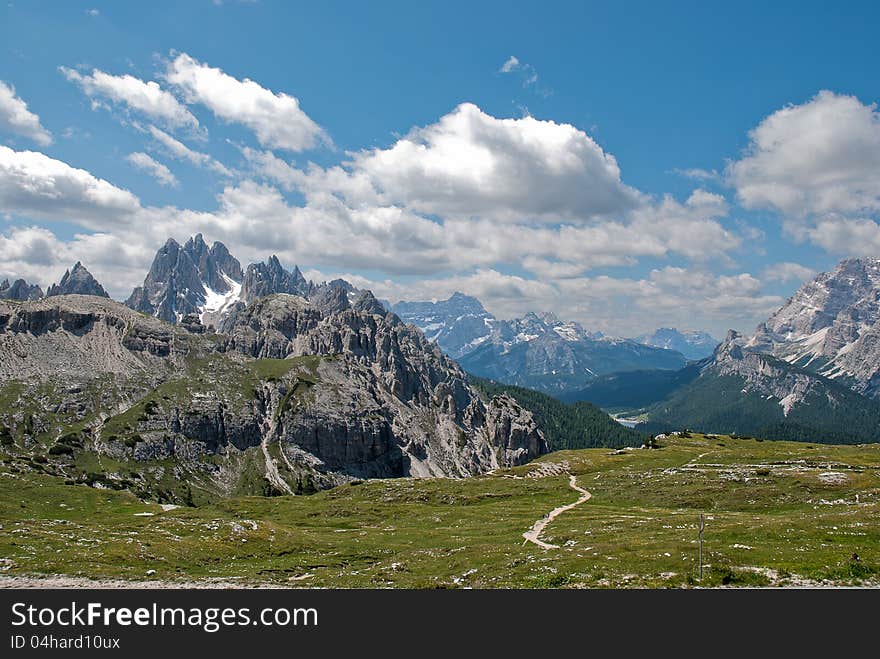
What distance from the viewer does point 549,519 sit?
8175cm

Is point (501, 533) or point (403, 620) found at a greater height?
point (403, 620)

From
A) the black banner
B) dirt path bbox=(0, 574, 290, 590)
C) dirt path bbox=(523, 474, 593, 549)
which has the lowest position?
dirt path bbox=(523, 474, 593, 549)

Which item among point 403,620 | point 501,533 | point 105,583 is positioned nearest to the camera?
point 403,620

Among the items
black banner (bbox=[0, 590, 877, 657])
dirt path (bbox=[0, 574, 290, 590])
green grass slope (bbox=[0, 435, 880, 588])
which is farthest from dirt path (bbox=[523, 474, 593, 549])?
black banner (bbox=[0, 590, 877, 657])

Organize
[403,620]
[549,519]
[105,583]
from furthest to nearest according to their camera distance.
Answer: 1. [549,519]
2. [105,583]
3. [403,620]

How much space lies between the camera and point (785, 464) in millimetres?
122000

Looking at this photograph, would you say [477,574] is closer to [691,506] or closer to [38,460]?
[691,506]

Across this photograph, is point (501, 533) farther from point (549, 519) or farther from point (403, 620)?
point (403, 620)

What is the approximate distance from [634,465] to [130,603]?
13547 cm

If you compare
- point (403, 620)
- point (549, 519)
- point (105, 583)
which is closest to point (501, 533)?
point (549, 519)

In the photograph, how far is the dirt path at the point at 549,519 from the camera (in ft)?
198

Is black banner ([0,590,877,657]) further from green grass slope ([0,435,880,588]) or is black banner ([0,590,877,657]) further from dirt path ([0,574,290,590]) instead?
dirt path ([0,574,290,590])

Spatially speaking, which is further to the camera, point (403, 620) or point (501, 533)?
point (501, 533)

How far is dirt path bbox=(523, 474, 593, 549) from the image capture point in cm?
6031
